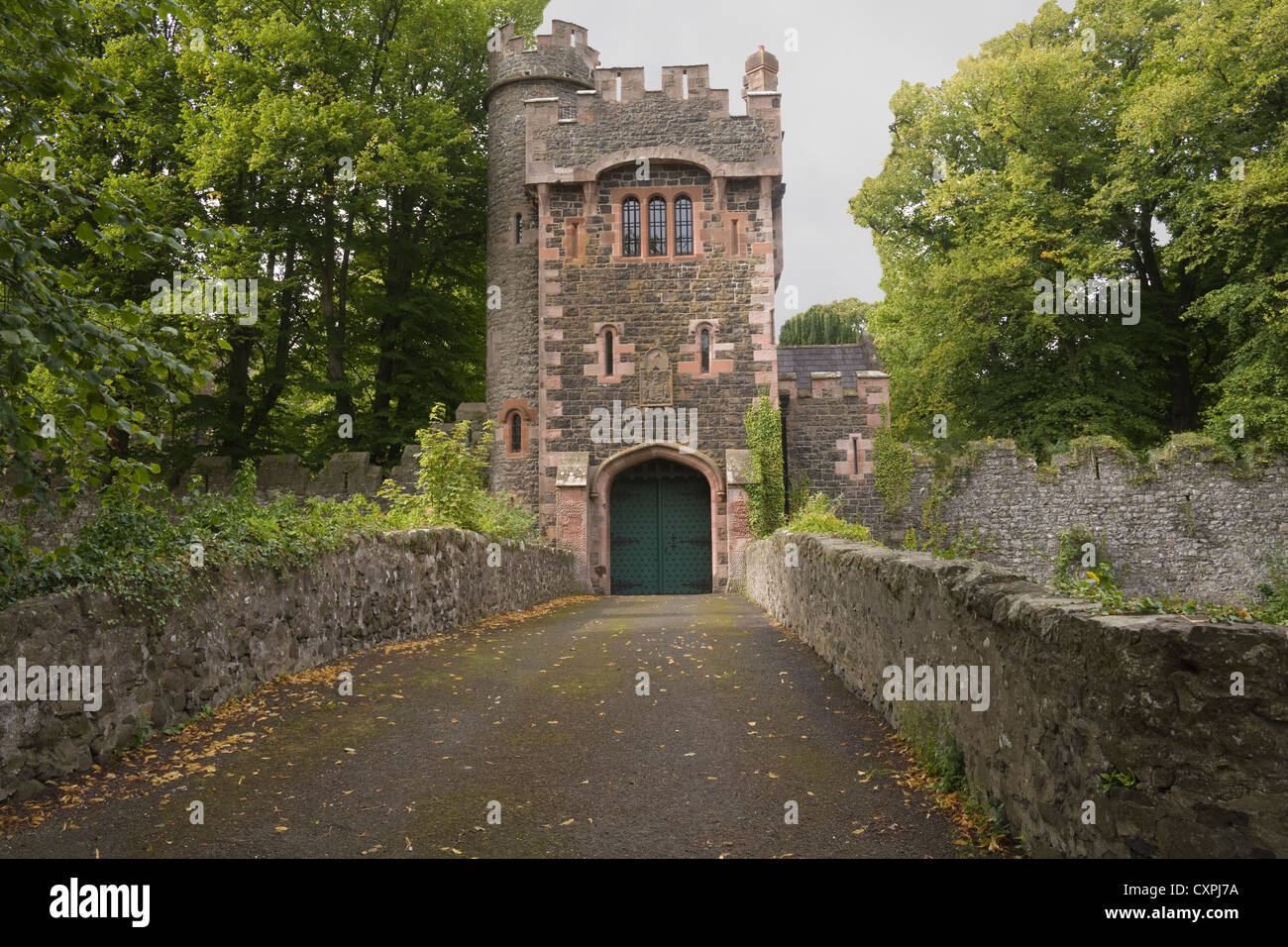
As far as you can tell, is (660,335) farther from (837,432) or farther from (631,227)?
(837,432)

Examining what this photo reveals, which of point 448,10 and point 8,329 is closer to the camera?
point 8,329

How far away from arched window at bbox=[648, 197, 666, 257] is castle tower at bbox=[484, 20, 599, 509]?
2596mm

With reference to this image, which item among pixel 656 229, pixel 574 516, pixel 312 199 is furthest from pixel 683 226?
pixel 312 199

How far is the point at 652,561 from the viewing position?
1994 cm

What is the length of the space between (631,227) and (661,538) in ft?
23.2

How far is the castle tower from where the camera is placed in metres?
20.5

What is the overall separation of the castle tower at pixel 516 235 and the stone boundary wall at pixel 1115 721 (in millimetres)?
16656

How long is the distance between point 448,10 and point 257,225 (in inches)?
300

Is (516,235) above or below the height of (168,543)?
above

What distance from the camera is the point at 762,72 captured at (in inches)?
797

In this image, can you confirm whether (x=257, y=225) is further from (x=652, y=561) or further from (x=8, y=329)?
(x=8, y=329)

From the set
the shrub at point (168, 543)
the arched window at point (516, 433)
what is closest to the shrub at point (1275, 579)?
the arched window at point (516, 433)

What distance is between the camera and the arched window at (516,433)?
→ 67.5 feet
